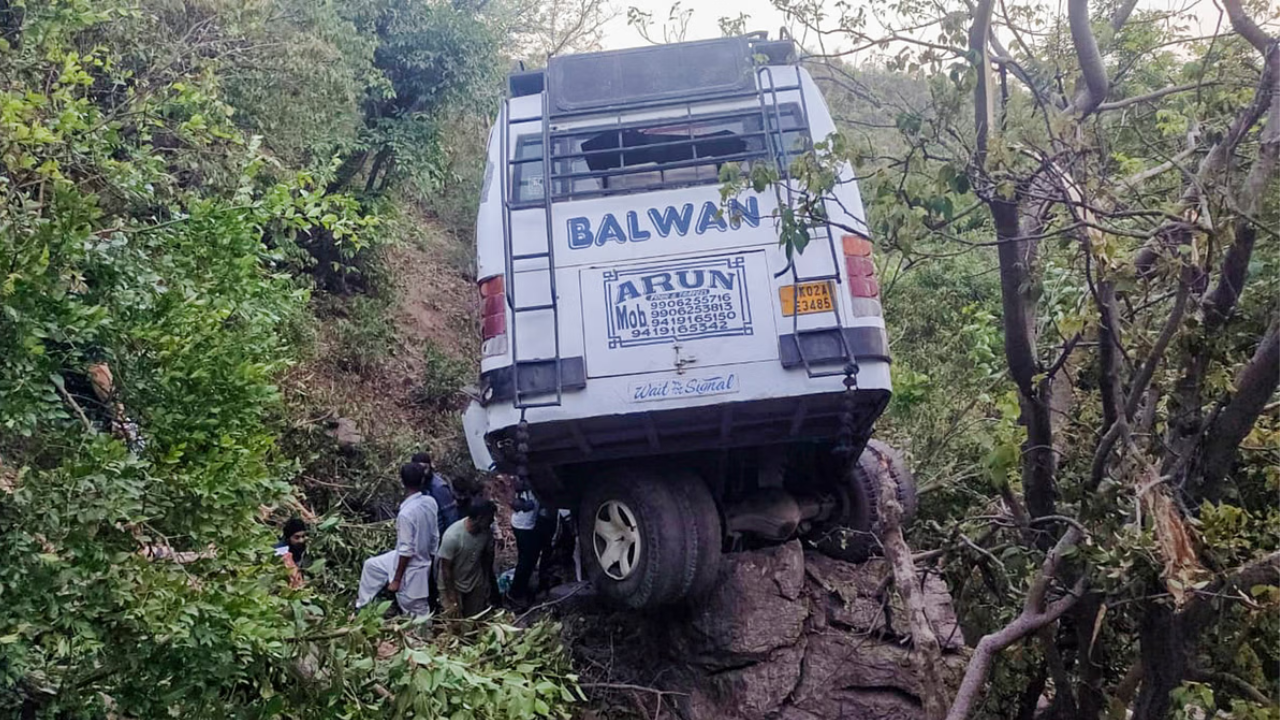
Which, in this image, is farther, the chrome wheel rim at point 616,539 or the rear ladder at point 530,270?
the chrome wheel rim at point 616,539

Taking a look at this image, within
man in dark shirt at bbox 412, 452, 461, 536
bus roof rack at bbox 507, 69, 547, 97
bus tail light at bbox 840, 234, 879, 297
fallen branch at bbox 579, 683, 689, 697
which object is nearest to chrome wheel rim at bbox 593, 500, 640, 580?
fallen branch at bbox 579, 683, 689, 697

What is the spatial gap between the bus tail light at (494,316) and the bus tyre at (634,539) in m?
0.88

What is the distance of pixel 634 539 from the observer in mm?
5309

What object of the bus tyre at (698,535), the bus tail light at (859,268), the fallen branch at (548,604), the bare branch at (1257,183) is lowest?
the fallen branch at (548,604)

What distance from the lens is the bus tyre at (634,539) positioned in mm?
5168

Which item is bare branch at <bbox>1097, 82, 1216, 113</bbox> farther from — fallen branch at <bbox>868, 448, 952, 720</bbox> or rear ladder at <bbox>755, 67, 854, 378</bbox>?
fallen branch at <bbox>868, 448, 952, 720</bbox>

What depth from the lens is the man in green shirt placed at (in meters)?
6.14

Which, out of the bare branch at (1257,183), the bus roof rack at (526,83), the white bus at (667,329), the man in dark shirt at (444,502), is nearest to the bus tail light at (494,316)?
the white bus at (667,329)

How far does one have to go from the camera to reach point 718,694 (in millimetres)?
5457

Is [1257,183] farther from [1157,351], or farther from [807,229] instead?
[807,229]

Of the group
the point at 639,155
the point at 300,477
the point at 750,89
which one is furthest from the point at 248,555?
the point at 300,477

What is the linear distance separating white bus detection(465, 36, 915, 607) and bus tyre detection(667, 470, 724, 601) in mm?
11

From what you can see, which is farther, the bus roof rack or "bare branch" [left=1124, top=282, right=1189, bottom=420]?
the bus roof rack

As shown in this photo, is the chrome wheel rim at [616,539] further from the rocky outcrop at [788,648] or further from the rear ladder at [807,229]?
the rear ladder at [807,229]
